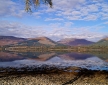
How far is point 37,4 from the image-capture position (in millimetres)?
18000

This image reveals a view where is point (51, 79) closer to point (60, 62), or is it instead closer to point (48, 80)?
point (48, 80)

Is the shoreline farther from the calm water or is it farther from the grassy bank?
the calm water

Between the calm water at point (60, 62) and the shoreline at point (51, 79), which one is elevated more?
the shoreline at point (51, 79)

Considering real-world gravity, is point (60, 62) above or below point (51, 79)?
below

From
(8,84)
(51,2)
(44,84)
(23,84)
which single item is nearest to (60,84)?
(44,84)

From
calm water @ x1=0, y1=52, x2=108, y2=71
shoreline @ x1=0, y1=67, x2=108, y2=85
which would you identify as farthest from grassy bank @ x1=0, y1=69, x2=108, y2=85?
calm water @ x1=0, y1=52, x2=108, y2=71

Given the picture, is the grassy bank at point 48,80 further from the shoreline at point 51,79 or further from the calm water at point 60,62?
the calm water at point 60,62

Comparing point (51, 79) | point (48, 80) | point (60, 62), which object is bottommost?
point (60, 62)

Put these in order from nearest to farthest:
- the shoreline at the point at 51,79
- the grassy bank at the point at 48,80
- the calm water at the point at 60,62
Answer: the grassy bank at the point at 48,80 → the shoreline at the point at 51,79 → the calm water at the point at 60,62

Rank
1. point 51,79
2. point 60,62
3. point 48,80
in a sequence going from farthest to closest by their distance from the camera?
point 60,62 < point 51,79 < point 48,80

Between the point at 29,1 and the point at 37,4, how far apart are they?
2.76 ft

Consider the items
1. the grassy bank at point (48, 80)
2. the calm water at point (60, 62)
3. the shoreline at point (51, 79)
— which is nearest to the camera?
the grassy bank at point (48, 80)

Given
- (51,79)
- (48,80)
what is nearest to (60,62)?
(51,79)

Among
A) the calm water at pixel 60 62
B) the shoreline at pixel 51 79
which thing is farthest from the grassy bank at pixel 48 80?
the calm water at pixel 60 62
